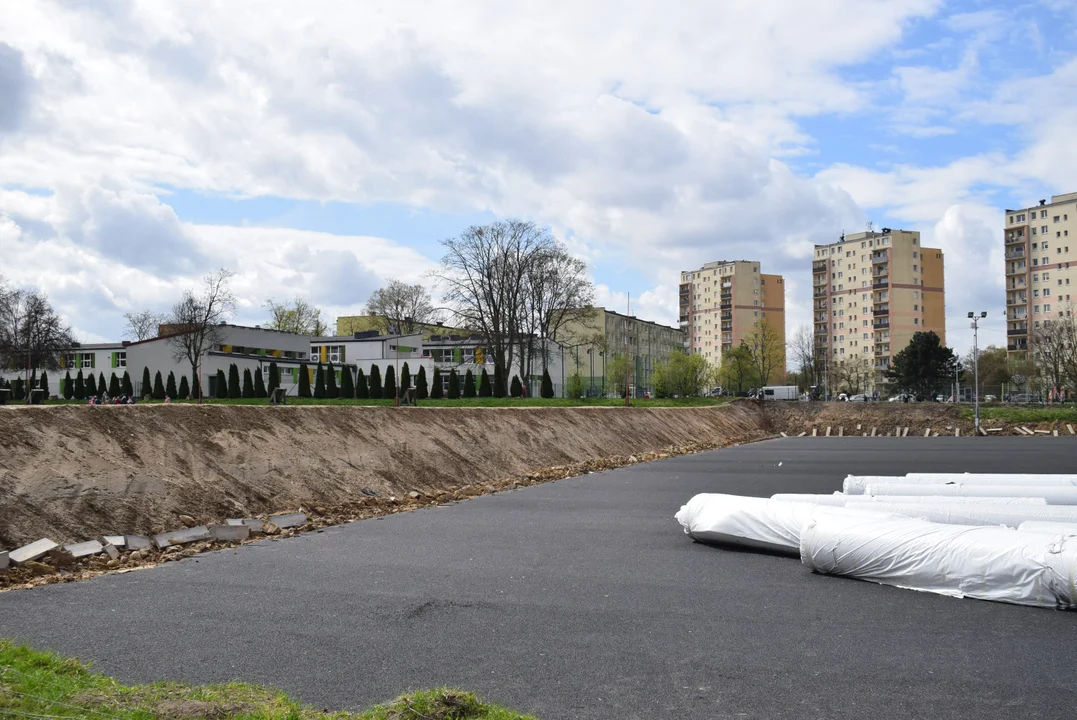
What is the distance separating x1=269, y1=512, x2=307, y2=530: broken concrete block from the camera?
11959mm

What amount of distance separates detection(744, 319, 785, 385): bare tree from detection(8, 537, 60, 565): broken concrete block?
3099 inches

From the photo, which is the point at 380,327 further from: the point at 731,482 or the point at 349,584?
the point at 349,584

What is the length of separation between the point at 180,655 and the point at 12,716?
5.59ft

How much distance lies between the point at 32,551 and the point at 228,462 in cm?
487

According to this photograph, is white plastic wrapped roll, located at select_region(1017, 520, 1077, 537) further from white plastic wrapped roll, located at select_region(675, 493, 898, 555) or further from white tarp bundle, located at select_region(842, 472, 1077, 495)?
white tarp bundle, located at select_region(842, 472, 1077, 495)

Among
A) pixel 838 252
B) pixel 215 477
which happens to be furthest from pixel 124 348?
pixel 838 252

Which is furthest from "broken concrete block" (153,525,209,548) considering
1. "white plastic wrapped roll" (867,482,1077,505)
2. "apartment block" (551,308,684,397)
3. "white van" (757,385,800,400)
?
"white van" (757,385,800,400)

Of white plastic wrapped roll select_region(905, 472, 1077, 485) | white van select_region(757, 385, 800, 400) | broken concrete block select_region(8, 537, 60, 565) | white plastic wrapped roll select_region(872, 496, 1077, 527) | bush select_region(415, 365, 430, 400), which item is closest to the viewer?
broken concrete block select_region(8, 537, 60, 565)

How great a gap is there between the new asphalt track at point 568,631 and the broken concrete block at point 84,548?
100cm

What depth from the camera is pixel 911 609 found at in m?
7.20

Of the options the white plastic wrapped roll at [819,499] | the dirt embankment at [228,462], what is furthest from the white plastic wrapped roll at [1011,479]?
the dirt embankment at [228,462]

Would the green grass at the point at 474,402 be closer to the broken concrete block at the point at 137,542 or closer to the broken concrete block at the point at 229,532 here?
the broken concrete block at the point at 229,532

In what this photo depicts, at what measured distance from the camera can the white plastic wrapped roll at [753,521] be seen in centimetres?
950

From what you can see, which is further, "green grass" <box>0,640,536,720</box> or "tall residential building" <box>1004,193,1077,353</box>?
"tall residential building" <box>1004,193,1077,353</box>
